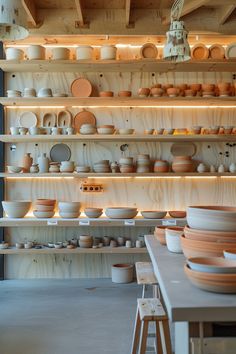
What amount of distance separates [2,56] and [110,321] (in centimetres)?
324

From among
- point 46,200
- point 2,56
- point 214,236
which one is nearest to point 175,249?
point 214,236

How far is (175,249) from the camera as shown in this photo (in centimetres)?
232

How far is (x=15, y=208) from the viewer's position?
4547 mm

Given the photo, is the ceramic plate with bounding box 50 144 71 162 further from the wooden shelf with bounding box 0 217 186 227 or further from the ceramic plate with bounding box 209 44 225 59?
the ceramic plate with bounding box 209 44 225 59

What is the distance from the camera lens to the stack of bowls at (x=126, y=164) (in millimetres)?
4543

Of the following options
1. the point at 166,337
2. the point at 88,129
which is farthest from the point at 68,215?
the point at 166,337

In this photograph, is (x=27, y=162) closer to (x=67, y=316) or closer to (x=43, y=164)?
(x=43, y=164)

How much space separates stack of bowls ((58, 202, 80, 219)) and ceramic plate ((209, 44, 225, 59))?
2291mm

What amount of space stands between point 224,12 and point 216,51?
1.37 feet

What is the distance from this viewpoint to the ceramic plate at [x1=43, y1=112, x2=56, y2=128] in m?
4.85

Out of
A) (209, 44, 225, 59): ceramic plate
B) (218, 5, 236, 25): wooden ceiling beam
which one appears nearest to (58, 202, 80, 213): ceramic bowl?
(209, 44, 225, 59): ceramic plate

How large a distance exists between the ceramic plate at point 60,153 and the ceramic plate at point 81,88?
625mm

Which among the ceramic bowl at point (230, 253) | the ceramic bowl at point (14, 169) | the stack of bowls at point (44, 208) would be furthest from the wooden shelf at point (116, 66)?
the ceramic bowl at point (230, 253)

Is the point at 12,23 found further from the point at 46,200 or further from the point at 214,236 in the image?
the point at 46,200
